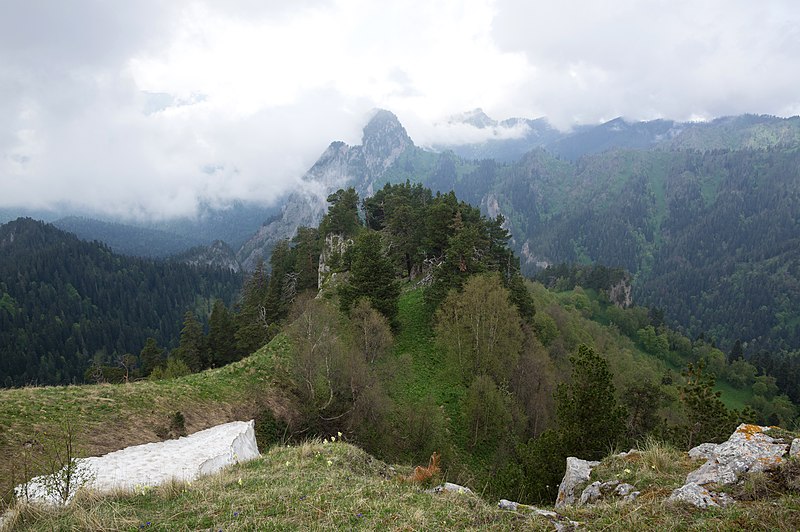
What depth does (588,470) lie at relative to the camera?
11742 mm

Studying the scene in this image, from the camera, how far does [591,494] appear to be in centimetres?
983

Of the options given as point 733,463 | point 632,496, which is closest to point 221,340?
point 632,496

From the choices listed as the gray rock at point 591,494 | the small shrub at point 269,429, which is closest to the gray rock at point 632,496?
the gray rock at point 591,494

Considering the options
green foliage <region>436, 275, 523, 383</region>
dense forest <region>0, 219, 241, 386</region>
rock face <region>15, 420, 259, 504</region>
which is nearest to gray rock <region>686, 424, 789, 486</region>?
rock face <region>15, 420, 259, 504</region>

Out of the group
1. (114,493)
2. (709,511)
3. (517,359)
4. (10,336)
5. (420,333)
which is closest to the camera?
(709,511)

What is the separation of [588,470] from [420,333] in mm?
28101

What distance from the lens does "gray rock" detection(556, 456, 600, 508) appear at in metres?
11.1

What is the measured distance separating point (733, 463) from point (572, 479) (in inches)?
160

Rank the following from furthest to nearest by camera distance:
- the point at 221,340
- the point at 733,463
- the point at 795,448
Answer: the point at 221,340 → the point at 733,463 → the point at 795,448

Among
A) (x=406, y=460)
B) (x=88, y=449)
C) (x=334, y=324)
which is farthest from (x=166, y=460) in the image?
(x=334, y=324)

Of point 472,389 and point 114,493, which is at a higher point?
point 114,493

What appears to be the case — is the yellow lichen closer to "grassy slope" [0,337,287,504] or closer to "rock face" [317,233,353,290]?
"grassy slope" [0,337,287,504]

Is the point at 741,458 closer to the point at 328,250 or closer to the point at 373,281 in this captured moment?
the point at 373,281

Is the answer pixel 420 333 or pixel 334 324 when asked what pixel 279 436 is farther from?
pixel 420 333
